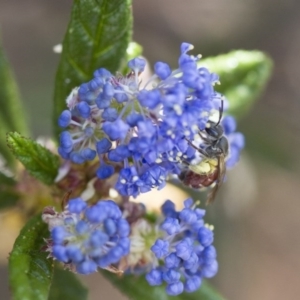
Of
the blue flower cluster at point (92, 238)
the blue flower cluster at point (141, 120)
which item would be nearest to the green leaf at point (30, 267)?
the blue flower cluster at point (92, 238)

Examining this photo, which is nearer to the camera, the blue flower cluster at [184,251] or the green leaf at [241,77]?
the blue flower cluster at [184,251]

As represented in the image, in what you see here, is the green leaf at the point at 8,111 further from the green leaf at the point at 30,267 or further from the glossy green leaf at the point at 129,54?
the green leaf at the point at 30,267

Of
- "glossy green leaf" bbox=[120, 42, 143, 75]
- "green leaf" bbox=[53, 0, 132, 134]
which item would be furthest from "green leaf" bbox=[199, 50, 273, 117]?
"green leaf" bbox=[53, 0, 132, 134]

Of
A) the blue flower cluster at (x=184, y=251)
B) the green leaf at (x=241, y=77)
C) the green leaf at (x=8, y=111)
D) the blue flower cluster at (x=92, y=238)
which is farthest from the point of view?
the green leaf at (x=241, y=77)

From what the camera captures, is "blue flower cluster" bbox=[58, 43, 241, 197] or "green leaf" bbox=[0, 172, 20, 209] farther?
"green leaf" bbox=[0, 172, 20, 209]

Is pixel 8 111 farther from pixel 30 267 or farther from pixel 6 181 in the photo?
pixel 30 267

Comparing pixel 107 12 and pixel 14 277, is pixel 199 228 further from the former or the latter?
pixel 107 12

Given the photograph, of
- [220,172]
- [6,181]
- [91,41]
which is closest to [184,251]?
[220,172]

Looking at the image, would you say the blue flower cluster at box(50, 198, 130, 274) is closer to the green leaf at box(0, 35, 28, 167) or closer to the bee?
the bee
